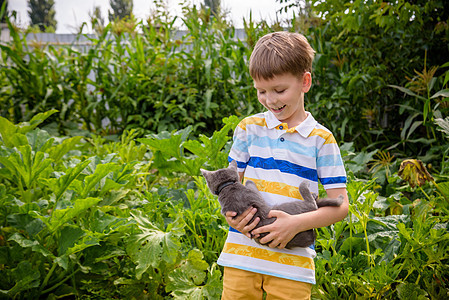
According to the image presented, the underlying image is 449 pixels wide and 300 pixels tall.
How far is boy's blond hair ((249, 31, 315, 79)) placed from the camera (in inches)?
46.0

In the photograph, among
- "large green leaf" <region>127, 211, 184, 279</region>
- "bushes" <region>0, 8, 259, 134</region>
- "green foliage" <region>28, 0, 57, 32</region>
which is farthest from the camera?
"green foliage" <region>28, 0, 57, 32</region>

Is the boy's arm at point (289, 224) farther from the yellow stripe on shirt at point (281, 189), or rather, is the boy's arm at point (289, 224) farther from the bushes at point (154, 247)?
the bushes at point (154, 247)

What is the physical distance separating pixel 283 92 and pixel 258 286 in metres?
0.63

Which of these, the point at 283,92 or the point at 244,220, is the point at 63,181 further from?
the point at 283,92

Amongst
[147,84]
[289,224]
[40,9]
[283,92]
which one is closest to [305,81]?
[283,92]

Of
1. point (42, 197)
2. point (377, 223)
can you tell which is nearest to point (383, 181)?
point (377, 223)

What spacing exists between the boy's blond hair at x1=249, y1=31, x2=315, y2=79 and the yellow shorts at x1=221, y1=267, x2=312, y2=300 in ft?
2.08

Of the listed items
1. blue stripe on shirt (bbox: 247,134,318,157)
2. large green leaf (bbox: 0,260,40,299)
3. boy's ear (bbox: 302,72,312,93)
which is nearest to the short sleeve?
blue stripe on shirt (bbox: 247,134,318,157)

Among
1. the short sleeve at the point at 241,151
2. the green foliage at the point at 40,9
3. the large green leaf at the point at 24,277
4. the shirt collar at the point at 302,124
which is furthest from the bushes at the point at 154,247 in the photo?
the green foliage at the point at 40,9

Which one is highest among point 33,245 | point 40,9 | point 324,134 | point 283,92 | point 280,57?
point 40,9

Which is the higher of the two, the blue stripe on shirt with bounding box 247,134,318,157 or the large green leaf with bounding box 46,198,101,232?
the blue stripe on shirt with bounding box 247,134,318,157

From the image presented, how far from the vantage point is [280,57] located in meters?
1.17

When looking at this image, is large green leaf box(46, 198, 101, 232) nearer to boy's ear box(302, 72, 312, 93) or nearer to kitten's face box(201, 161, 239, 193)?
kitten's face box(201, 161, 239, 193)

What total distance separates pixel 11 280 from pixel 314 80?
3.18 meters
